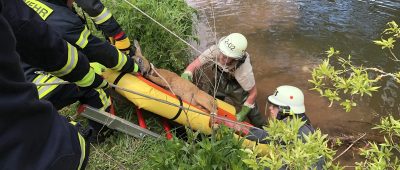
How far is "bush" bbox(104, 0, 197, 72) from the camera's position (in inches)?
173

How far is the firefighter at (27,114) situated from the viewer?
3.66ft

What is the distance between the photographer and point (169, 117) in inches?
137

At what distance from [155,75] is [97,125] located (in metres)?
0.73

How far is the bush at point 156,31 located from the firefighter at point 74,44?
3.87 ft

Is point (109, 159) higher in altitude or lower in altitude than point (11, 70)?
lower

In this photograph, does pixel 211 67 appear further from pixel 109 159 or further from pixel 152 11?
pixel 109 159

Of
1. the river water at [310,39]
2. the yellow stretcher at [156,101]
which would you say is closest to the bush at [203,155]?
the yellow stretcher at [156,101]

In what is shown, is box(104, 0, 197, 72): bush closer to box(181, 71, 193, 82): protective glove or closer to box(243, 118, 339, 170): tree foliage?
box(181, 71, 193, 82): protective glove

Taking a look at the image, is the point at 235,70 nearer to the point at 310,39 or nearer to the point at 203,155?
the point at 203,155

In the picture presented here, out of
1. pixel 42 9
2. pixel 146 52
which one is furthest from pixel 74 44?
pixel 146 52

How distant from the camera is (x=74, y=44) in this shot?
2875 millimetres

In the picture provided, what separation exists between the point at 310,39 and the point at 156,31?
3069mm

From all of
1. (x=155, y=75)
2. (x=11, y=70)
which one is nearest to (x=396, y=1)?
(x=155, y=75)

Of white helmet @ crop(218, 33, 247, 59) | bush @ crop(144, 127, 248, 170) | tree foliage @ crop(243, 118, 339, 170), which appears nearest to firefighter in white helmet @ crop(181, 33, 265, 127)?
white helmet @ crop(218, 33, 247, 59)
